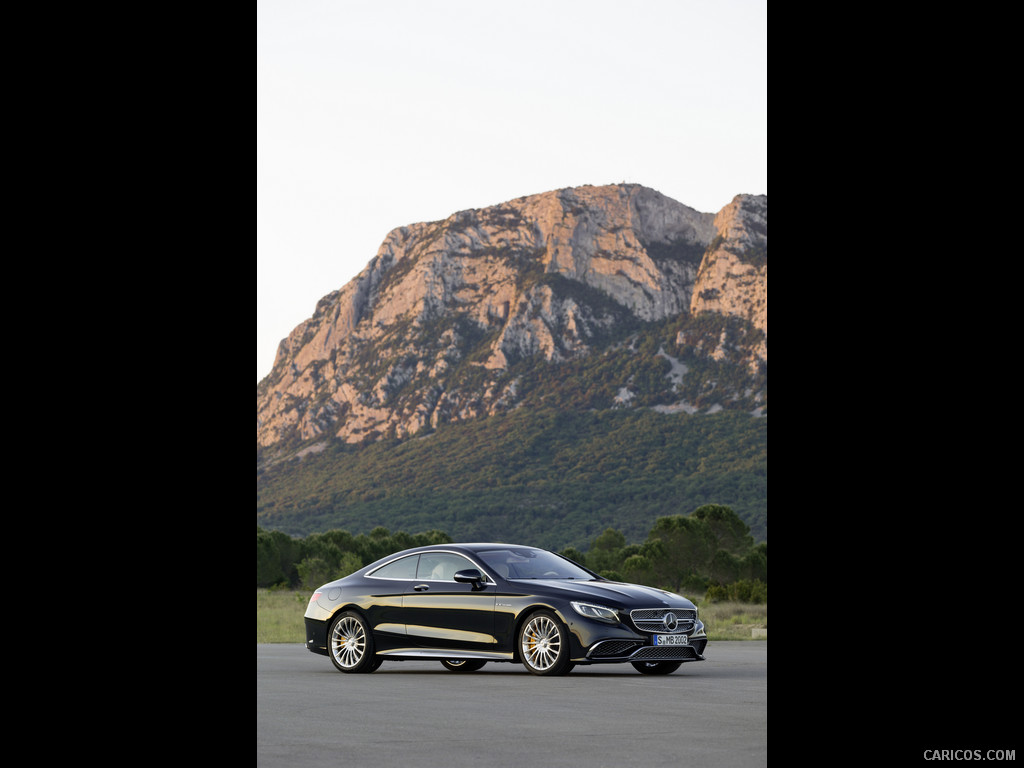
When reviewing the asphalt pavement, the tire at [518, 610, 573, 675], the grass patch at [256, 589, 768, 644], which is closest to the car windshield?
the tire at [518, 610, 573, 675]

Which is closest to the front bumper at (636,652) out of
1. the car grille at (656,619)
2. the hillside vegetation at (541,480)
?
the car grille at (656,619)

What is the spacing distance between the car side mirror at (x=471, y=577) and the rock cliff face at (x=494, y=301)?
3807 inches

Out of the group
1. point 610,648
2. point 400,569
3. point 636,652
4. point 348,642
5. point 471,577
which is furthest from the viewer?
point 400,569

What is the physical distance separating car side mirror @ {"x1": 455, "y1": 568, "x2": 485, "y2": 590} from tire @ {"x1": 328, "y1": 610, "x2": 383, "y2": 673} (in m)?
1.32

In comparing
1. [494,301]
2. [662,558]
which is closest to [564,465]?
[494,301]

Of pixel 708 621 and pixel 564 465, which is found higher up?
pixel 564 465

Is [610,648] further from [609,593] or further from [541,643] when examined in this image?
[541,643]

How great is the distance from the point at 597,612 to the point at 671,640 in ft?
3.10

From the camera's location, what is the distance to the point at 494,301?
132125 millimetres
